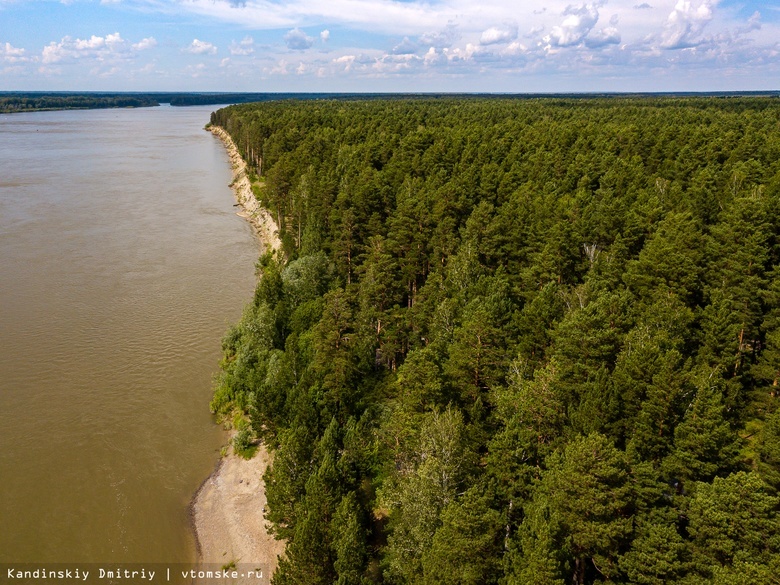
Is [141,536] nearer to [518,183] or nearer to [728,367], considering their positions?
[728,367]

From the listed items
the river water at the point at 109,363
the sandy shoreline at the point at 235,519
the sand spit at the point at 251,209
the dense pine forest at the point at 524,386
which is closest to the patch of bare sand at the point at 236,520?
the sandy shoreline at the point at 235,519

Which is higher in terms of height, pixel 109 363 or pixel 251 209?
pixel 251 209

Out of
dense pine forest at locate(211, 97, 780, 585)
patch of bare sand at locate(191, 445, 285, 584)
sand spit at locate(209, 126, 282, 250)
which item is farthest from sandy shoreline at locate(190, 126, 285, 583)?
sand spit at locate(209, 126, 282, 250)

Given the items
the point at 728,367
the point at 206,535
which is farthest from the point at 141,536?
the point at 728,367

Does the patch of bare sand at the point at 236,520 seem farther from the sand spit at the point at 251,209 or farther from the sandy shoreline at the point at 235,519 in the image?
the sand spit at the point at 251,209

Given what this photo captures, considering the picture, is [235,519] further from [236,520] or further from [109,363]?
[109,363]

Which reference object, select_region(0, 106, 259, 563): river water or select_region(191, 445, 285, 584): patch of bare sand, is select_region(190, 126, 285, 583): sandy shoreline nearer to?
select_region(191, 445, 285, 584): patch of bare sand

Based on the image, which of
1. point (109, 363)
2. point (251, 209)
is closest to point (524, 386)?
point (109, 363)
